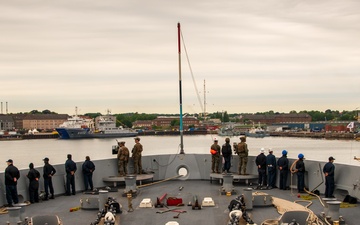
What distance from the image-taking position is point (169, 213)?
1065 cm

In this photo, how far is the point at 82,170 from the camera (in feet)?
46.5

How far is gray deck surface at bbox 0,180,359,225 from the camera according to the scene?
10.1 metres

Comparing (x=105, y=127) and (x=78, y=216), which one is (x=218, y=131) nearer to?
(x=105, y=127)

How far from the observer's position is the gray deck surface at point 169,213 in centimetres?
1009

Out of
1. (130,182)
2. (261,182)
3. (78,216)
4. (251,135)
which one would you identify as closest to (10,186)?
(78,216)

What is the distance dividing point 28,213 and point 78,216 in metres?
1.40

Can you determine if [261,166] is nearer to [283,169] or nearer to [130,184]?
[283,169]

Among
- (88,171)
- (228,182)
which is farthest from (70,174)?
(228,182)

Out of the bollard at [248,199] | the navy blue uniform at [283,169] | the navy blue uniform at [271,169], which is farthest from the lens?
the navy blue uniform at [271,169]

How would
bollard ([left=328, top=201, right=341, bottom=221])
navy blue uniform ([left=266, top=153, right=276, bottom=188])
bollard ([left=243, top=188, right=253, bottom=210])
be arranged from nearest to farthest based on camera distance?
bollard ([left=328, top=201, right=341, bottom=221])
bollard ([left=243, top=188, right=253, bottom=210])
navy blue uniform ([left=266, top=153, right=276, bottom=188])

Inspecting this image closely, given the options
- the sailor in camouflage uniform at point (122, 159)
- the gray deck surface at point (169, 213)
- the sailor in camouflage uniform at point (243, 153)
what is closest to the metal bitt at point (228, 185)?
the gray deck surface at point (169, 213)

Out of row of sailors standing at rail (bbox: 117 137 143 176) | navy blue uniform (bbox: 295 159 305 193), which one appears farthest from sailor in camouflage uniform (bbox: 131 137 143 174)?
navy blue uniform (bbox: 295 159 305 193)

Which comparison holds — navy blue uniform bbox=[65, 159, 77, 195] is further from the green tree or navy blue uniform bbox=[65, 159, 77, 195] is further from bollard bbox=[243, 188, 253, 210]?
the green tree

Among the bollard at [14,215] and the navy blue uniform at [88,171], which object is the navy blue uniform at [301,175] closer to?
the navy blue uniform at [88,171]
